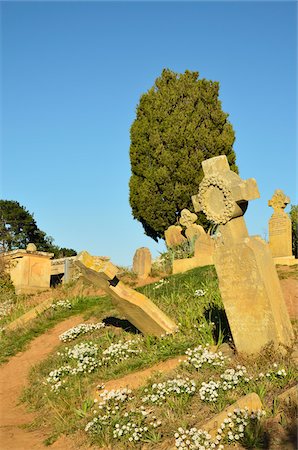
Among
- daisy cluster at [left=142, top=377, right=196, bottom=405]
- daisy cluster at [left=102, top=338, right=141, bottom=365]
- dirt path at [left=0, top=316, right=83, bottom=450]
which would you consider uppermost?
daisy cluster at [left=102, top=338, right=141, bottom=365]

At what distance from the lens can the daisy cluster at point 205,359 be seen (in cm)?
658

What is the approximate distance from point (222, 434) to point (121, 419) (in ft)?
4.64

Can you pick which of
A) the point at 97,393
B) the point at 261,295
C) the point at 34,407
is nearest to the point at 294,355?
the point at 261,295

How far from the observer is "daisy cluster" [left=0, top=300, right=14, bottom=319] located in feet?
48.4

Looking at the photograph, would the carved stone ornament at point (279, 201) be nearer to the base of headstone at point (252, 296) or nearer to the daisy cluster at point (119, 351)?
the daisy cluster at point (119, 351)

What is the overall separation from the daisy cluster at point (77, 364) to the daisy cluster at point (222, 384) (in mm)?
2687

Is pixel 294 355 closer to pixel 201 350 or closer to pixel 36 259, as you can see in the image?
pixel 201 350

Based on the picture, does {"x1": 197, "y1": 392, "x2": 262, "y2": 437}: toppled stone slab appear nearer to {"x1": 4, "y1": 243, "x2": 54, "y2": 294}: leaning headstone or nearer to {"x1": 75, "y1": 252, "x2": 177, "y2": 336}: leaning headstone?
{"x1": 75, "y1": 252, "x2": 177, "y2": 336}: leaning headstone

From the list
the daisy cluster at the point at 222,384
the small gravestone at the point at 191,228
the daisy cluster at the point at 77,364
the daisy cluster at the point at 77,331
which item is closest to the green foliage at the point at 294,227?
the small gravestone at the point at 191,228

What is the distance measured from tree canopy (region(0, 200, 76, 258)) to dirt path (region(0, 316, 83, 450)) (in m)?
29.5

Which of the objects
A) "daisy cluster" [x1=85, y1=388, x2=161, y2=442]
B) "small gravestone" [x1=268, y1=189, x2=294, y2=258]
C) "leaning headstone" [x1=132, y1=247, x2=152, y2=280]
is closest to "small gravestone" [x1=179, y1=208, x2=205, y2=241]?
"leaning headstone" [x1=132, y1=247, x2=152, y2=280]

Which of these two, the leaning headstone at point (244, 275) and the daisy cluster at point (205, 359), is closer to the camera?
the daisy cluster at point (205, 359)

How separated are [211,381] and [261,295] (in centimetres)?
147

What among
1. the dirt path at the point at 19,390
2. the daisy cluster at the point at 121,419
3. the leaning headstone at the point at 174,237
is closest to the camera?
the daisy cluster at the point at 121,419
